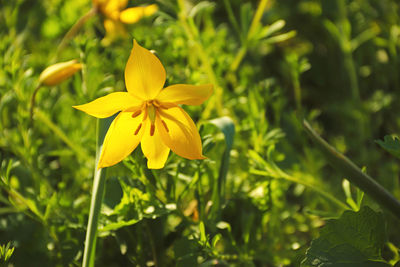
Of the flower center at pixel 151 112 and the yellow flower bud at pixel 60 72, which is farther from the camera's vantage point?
the yellow flower bud at pixel 60 72

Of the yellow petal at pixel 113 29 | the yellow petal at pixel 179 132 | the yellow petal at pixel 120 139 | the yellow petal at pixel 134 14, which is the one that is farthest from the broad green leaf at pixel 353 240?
the yellow petal at pixel 113 29

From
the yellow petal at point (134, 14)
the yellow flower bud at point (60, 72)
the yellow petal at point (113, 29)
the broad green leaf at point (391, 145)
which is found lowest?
the broad green leaf at point (391, 145)

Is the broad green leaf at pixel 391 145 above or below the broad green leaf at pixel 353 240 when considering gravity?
above

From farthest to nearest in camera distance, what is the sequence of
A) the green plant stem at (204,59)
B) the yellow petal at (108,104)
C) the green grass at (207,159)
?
the green plant stem at (204,59)
the green grass at (207,159)
the yellow petal at (108,104)

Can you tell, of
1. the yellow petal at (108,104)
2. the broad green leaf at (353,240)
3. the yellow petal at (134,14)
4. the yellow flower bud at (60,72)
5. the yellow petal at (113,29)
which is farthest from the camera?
the yellow petal at (113,29)

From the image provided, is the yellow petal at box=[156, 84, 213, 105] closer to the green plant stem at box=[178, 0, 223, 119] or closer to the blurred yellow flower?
the green plant stem at box=[178, 0, 223, 119]

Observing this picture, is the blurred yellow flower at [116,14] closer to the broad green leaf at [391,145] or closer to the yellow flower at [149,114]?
the yellow flower at [149,114]

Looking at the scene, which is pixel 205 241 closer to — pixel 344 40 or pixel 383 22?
pixel 344 40

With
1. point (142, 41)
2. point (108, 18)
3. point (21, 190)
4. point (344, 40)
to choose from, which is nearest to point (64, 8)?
point (108, 18)
